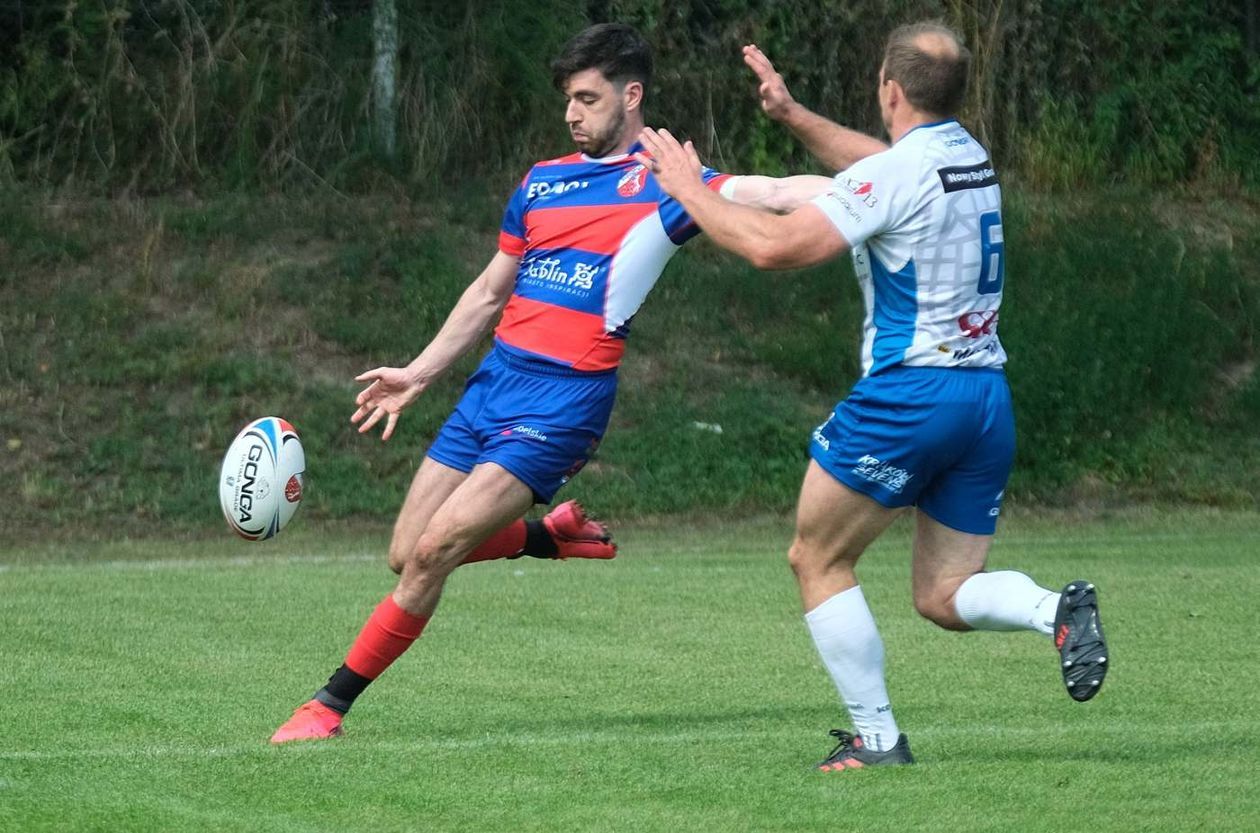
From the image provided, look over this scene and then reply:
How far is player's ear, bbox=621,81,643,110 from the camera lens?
6418 mm

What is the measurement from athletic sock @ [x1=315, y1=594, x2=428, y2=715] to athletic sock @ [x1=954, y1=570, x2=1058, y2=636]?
1778 millimetres

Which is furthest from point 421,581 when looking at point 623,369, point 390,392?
point 623,369

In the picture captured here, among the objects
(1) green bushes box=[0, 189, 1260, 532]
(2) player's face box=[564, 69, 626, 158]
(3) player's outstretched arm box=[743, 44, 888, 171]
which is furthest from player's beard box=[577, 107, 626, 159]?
(1) green bushes box=[0, 189, 1260, 532]

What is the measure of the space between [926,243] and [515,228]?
6.24 feet

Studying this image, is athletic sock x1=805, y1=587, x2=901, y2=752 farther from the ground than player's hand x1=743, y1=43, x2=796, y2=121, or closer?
closer

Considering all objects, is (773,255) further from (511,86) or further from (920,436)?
(511,86)

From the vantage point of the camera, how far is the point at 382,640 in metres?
6.03

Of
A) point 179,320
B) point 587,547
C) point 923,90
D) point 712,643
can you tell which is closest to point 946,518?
point 923,90

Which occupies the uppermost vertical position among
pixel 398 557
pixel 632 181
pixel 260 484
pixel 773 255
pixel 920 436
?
pixel 773 255

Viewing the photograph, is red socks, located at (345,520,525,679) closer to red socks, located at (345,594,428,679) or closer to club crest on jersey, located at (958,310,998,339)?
red socks, located at (345,594,428,679)

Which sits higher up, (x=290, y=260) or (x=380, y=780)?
(x=380, y=780)

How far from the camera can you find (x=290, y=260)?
17.0 meters

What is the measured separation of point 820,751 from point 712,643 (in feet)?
8.61

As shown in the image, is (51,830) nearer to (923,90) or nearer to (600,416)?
(600,416)
